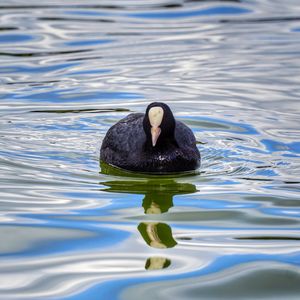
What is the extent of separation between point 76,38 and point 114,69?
2.44 m

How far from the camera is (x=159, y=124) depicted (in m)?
9.91

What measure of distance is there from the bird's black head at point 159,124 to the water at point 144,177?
41cm

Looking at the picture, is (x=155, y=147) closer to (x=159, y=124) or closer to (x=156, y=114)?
Answer: (x=159, y=124)

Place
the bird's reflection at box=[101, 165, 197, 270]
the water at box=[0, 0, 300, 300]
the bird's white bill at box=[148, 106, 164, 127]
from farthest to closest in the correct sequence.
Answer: the bird's white bill at box=[148, 106, 164, 127]
the bird's reflection at box=[101, 165, 197, 270]
the water at box=[0, 0, 300, 300]

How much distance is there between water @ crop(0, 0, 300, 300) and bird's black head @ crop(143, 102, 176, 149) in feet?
1.33

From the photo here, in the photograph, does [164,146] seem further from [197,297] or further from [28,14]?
[28,14]

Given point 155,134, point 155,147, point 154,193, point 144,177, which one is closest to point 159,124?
point 155,134

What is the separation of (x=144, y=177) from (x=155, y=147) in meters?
0.38

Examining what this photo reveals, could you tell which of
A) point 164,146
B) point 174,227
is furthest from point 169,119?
point 174,227

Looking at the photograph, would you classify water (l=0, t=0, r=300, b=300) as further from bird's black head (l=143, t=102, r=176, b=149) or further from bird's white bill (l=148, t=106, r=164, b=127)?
bird's white bill (l=148, t=106, r=164, b=127)

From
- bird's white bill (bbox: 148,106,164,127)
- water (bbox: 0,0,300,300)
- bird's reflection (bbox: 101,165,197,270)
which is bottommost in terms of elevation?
bird's reflection (bbox: 101,165,197,270)

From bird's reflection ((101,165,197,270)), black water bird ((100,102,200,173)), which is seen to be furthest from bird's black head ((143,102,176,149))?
bird's reflection ((101,165,197,270))

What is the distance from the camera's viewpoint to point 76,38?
17.2 meters

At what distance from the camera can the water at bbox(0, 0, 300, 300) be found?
277 inches
